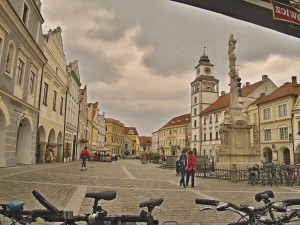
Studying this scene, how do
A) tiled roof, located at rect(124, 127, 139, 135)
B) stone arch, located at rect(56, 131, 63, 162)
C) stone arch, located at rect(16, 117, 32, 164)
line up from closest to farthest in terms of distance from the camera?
stone arch, located at rect(16, 117, 32, 164), stone arch, located at rect(56, 131, 63, 162), tiled roof, located at rect(124, 127, 139, 135)

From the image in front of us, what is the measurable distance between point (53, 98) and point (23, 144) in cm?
789

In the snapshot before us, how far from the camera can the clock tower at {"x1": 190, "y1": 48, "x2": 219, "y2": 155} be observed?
75688 millimetres

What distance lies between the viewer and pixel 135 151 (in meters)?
121

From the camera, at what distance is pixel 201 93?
248ft

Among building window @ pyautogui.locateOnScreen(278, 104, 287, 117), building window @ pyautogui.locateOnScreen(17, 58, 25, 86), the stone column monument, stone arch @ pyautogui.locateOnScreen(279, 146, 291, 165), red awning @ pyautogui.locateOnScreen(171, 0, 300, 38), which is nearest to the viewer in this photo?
red awning @ pyautogui.locateOnScreen(171, 0, 300, 38)

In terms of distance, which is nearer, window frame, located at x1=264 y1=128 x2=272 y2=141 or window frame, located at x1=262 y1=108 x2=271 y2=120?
window frame, located at x1=264 y1=128 x2=272 y2=141

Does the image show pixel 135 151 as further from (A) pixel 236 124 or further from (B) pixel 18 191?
(B) pixel 18 191

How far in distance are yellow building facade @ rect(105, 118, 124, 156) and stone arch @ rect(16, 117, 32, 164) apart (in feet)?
248

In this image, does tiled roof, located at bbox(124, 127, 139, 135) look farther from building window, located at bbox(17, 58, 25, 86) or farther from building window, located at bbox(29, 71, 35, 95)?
building window, located at bbox(17, 58, 25, 86)

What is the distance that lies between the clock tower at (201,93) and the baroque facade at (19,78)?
5625 centimetres

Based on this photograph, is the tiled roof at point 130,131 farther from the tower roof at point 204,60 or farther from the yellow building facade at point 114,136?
→ the tower roof at point 204,60

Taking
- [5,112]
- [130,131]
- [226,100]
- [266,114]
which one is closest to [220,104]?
[226,100]

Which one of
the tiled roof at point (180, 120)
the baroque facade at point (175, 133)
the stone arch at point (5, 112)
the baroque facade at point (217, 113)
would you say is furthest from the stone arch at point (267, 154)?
the tiled roof at point (180, 120)

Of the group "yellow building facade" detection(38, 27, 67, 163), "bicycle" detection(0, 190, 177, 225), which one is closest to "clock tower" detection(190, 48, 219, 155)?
"yellow building facade" detection(38, 27, 67, 163)
